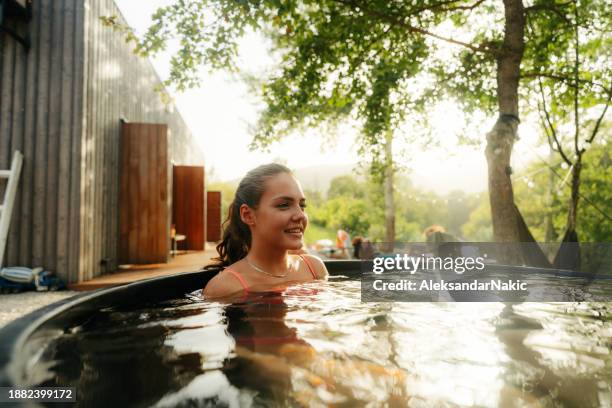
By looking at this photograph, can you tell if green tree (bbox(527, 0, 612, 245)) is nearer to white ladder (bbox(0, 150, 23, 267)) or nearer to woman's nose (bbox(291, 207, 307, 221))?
woman's nose (bbox(291, 207, 307, 221))

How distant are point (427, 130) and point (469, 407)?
22.2ft

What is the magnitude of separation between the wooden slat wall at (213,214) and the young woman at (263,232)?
10.5m

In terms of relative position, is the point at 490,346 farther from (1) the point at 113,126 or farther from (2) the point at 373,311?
(1) the point at 113,126

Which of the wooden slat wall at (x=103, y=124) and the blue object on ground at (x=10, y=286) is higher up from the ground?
the wooden slat wall at (x=103, y=124)

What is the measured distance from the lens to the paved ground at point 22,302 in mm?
3234

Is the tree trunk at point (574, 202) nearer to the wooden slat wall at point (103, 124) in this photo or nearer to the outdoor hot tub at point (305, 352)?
the outdoor hot tub at point (305, 352)

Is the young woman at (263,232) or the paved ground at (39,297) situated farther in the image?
the paved ground at (39,297)

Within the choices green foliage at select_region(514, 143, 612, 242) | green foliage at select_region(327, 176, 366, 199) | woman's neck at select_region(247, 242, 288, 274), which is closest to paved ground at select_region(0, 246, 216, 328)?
woman's neck at select_region(247, 242, 288, 274)

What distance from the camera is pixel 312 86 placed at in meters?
5.18

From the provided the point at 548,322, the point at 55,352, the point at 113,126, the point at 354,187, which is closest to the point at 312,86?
the point at 113,126

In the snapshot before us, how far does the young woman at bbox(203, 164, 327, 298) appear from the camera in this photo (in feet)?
7.35

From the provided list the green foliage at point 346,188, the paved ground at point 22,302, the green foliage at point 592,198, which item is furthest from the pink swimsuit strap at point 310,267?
the green foliage at point 346,188

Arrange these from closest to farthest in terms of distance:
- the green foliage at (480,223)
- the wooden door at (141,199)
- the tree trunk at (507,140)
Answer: the tree trunk at (507,140) → the wooden door at (141,199) → the green foliage at (480,223)

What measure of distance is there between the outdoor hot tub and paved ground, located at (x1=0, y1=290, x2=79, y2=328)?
1950mm
